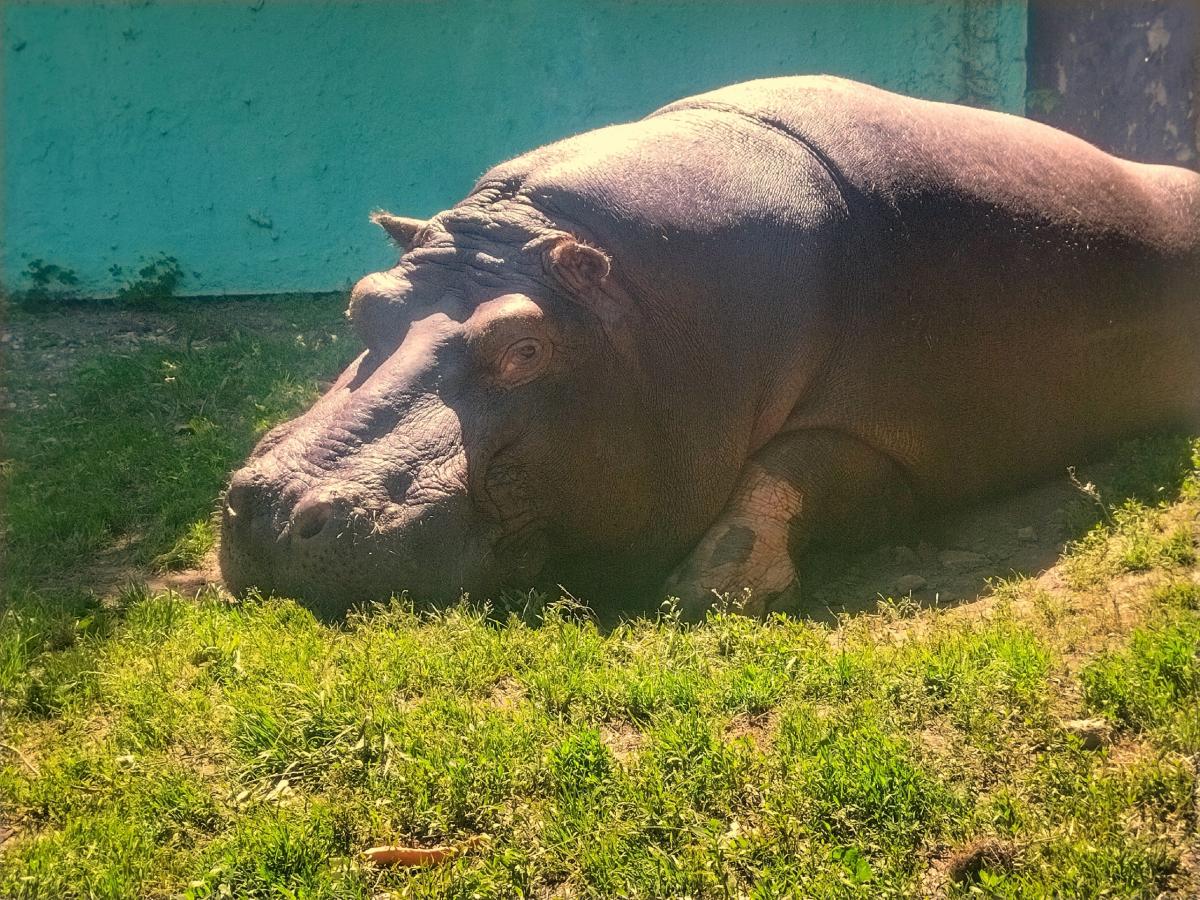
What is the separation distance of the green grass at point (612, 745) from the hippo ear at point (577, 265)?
1269 mm

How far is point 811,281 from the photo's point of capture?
17.1ft

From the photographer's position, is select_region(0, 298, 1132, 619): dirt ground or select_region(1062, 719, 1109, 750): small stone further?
select_region(0, 298, 1132, 619): dirt ground

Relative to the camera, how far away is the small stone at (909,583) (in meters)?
4.96

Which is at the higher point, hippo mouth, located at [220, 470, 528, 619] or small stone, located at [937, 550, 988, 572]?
hippo mouth, located at [220, 470, 528, 619]

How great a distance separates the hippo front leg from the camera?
4.93 m

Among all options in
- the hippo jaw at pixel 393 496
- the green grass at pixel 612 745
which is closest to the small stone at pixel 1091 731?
the green grass at pixel 612 745

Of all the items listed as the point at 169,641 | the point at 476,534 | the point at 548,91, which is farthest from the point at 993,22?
the point at 169,641

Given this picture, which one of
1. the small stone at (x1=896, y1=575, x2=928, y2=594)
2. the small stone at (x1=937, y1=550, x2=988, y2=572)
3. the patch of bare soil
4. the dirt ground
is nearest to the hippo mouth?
the dirt ground

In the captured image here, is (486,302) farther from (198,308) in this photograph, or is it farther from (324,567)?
Answer: (198,308)

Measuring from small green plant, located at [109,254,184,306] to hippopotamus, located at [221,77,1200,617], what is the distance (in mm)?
6066

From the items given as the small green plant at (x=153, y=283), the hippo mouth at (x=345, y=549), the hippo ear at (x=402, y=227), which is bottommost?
the small green plant at (x=153, y=283)

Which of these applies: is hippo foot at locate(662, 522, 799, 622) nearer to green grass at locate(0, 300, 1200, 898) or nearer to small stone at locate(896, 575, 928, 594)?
green grass at locate(0, 300, 1200, 898)

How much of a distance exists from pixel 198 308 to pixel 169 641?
6.92 meters

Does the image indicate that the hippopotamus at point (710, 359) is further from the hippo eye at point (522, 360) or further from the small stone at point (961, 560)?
the small stone at point (961, 560)
